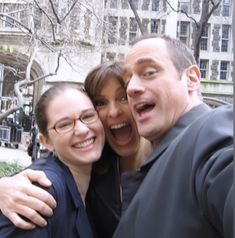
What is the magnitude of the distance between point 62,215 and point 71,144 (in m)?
0.33

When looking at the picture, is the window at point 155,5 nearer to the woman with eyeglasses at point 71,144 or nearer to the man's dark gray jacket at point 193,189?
the woman with eyeglasses at point 71,144

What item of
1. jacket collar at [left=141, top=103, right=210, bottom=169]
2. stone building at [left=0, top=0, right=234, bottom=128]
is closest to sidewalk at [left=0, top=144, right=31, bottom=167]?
stone building at [left=0, top=0, right=234, bottom=128]

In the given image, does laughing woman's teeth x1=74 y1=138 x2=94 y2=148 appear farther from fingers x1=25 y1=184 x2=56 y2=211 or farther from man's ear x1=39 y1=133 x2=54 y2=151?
fingers x1=25 y1=184 x2=56 y2=211

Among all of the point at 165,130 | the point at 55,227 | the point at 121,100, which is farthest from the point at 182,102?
the point at 55,227

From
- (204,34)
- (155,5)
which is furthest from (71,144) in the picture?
(204,34)

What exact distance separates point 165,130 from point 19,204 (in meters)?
0.58

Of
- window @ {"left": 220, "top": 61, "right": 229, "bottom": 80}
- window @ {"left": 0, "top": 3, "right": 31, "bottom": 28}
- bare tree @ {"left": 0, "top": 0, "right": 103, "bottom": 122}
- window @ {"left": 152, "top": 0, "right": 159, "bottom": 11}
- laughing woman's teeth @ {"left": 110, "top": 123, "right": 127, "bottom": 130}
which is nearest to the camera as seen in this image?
laughing woman's teeth @ {"left": 110, "top": 123, "right": 127, "bottom": 130}

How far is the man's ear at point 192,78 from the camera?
1.80 m

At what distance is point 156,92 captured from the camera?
1.73 metres

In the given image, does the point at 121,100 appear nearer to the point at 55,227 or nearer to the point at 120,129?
the point at 120,129

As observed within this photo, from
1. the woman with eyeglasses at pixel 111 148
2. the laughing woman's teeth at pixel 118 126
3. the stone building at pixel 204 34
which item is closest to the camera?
the woman with eyeglasses at pixel 111 148

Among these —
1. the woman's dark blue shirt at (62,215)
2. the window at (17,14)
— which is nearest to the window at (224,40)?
the window at (17,14)

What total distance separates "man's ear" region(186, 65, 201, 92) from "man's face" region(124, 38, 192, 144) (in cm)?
3

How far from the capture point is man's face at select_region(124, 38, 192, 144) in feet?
5.61
